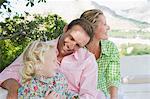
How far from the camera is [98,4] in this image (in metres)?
2.32

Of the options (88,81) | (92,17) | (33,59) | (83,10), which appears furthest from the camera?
(83,10)

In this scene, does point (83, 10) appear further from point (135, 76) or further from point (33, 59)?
point (33, 59)

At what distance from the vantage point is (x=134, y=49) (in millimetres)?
2330

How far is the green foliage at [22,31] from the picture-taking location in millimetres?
2273

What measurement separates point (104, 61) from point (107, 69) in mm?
45

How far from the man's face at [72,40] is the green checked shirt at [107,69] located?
251mm

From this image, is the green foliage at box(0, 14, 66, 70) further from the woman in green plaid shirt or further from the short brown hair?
the short brown hair

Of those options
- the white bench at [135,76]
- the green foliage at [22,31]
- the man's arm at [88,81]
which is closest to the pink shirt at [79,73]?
the man's arm at [88,81]

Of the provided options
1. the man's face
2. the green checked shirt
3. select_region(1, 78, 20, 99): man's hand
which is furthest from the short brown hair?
select_region(1, 78, 20, 99): man's hand

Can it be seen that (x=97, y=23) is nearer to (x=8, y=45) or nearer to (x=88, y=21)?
(x=88, y=21)

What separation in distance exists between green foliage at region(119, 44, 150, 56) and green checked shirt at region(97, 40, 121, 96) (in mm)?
429

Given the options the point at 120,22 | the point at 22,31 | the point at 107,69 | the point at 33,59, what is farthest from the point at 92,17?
the point at 22,31

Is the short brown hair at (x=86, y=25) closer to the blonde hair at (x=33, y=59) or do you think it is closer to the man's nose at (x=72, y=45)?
the man's nose at (x=72, y=45)

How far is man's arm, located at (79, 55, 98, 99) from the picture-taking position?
5.26 ft
